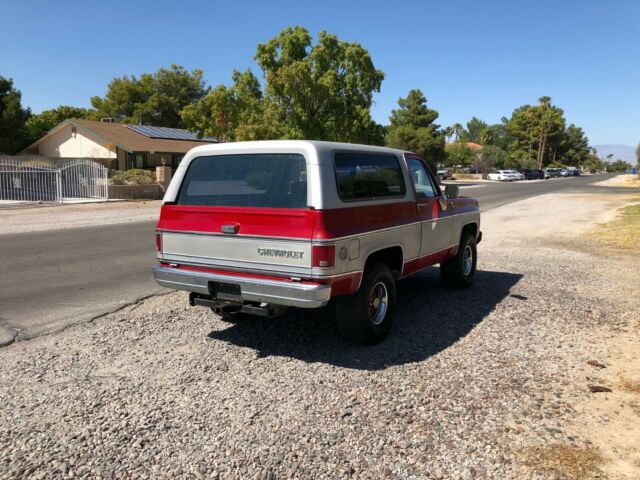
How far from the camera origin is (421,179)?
21.0 ft

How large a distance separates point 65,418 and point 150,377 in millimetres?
809

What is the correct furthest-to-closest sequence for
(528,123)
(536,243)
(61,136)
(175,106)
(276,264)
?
(528,123) → (175,106) → (61,136) → (536,243) → (276,264)

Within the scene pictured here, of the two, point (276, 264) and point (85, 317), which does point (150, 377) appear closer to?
point (276, 264)

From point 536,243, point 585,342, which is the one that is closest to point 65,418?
point 585,342

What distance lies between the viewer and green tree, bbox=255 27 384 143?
107 ft

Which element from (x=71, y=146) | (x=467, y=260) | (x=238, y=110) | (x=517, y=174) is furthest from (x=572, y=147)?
(x=467, y=260)

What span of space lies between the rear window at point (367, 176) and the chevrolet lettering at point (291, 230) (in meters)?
0.01

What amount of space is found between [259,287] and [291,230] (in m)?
0.59

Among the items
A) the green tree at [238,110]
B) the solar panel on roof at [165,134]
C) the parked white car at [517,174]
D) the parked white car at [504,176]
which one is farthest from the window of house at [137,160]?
the parked white car at [517,174]

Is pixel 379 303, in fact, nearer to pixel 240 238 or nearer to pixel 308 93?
pixel 240 238

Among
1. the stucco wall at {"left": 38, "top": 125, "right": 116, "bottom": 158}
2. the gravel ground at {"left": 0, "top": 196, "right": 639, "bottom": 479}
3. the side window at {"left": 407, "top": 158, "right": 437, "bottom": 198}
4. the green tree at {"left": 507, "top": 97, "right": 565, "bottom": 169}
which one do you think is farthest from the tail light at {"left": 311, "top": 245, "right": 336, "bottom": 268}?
the green tree at {"left": 507, "top": 97, "right": 565, "bottom": 169}

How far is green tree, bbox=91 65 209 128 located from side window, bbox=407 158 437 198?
5967 centimetres

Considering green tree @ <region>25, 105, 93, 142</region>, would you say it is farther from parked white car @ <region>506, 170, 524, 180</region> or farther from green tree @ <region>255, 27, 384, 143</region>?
parked white car @ <region>506, 170, 524, 180</region>

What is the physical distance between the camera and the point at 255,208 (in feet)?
15.1
